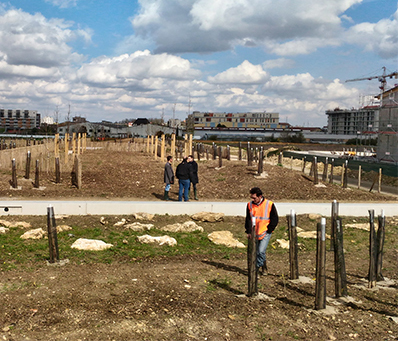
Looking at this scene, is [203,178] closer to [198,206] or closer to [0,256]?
[198,206]

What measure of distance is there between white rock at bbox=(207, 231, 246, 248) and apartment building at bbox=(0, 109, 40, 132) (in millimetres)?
159076

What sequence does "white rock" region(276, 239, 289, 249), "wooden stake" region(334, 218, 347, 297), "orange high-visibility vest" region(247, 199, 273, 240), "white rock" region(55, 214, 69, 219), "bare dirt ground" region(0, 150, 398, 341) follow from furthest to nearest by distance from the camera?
"white rock" region(55, 214, 69, 219) < "white rock" region(276, 239, 289, 249) < "orange high-visibility vest" region(247, 199, 273, 240) < "wooden stake" region(334, 218, 347, 297) < "bare dirt ground" region(0, 150, 398, 341)

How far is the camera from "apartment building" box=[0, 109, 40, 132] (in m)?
162

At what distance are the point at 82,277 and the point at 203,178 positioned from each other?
49.9ft

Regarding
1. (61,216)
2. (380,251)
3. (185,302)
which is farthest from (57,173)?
(380,251)

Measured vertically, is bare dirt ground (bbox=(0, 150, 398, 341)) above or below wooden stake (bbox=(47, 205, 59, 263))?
below

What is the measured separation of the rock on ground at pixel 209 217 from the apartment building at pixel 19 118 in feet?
515

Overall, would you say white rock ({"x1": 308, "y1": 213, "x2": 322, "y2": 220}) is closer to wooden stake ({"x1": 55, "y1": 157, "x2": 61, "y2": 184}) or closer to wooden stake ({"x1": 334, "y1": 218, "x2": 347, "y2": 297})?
wooden stake ({"x1": 334, "y1": 218, "x2": 347, "y2": 297})

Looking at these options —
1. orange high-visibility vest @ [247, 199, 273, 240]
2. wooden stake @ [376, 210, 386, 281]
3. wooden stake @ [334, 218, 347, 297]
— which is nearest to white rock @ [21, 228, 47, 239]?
orange high-visibility vest @ [247, 199, 273, 240]

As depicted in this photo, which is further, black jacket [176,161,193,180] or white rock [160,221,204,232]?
black jacket [176,161,193,180]

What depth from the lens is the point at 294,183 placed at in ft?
67.0

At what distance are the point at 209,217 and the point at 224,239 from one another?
2262 millimetres

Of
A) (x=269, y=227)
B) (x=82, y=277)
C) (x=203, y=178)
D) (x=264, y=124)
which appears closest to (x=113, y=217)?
(x=82, y=277)

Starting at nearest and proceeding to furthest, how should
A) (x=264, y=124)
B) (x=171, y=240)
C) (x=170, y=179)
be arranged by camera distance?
(x=171, y=240) → (x=170, y=179) → (x=264, y=124)
